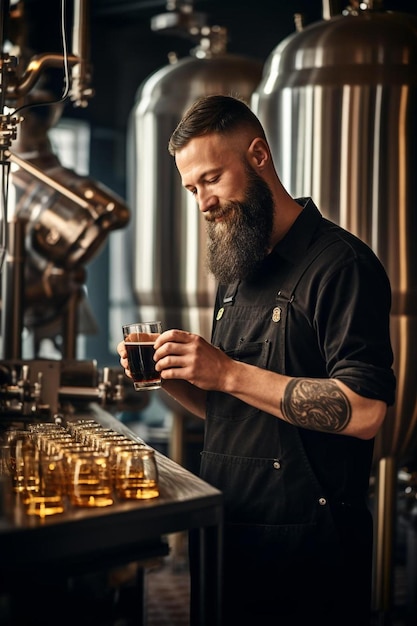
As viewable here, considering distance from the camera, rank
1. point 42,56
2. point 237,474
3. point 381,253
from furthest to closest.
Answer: point 381,253 < point 42,56 < point 237,474

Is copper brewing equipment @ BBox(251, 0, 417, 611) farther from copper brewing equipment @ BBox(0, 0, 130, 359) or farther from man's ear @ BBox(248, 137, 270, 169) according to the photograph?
man's ear @ BBox(248, 137, 270, 169)

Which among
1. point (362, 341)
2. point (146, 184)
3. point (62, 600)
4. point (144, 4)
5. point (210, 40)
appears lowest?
point (62, 600)

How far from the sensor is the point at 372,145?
3.55 m

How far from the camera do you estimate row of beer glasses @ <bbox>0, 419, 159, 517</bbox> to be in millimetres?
1620

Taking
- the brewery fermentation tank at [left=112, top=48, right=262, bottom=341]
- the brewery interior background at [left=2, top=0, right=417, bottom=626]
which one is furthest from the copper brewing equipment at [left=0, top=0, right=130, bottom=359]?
the brewery interior background at [left=2, top=0, right=417, bottom=626]

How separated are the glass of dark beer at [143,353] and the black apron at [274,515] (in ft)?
0.63

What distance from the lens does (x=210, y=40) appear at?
4805mm

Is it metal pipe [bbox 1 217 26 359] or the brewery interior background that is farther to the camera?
the brewery interior background

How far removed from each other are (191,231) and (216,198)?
2.37 metres

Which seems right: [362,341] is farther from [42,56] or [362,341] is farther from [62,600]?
[42,56]

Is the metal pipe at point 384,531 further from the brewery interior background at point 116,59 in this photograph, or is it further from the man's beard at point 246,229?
the brewery interior background at point 116,59

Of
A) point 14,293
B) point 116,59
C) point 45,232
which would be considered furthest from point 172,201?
point 116,59

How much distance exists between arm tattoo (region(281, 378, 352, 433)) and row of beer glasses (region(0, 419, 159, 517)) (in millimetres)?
335

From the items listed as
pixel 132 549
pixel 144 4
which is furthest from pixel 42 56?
pixel 144 4
